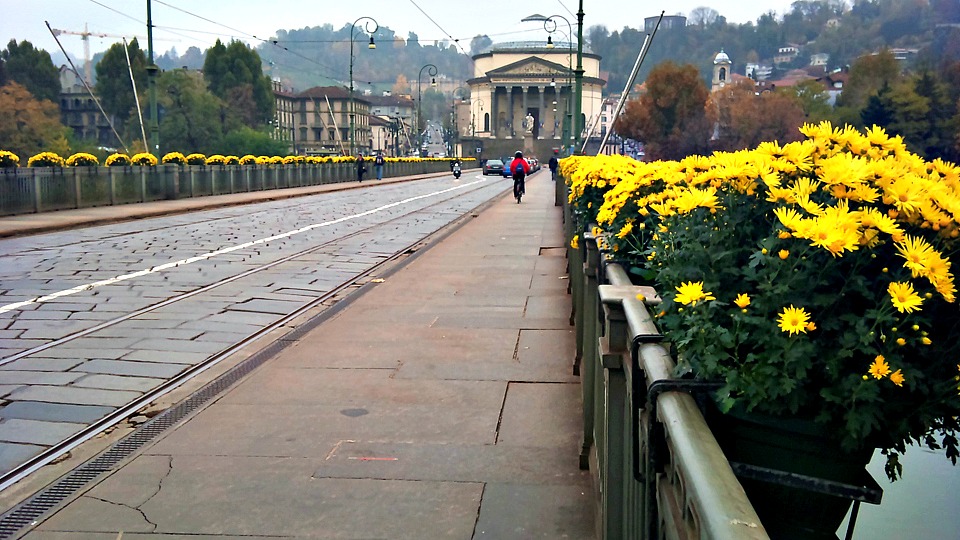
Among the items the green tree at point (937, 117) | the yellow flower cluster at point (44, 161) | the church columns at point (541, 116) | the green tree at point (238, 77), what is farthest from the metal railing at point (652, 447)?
the church columns at point (541, 116)

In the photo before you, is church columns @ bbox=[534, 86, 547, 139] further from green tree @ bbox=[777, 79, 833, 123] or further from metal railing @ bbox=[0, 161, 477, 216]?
metal railing @ bbox=[0, 161, 477, 216]

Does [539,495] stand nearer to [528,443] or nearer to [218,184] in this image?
[528,443]

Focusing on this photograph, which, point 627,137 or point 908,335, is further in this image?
point 627,137

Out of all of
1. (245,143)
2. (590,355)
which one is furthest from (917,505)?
(245,143)

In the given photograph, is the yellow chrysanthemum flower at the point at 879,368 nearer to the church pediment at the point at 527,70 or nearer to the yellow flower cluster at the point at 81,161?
the yellow flower cluster at the point at 81,161

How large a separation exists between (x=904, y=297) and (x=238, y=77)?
113 meters

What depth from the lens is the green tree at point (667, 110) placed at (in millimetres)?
101000

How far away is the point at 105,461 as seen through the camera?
5273mm

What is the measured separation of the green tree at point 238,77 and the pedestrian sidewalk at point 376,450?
10236cm

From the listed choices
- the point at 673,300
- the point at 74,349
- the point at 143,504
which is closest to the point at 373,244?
the point at 74,349

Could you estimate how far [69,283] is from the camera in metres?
12.0

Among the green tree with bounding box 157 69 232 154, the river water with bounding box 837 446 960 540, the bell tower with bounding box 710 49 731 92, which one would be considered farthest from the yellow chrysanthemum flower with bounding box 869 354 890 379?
the bell tower with bounding box 710 49 731 92

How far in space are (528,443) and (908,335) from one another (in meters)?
3.54

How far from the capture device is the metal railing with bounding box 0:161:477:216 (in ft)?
75.8
